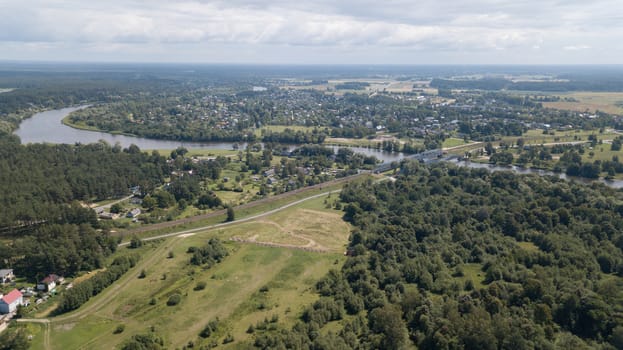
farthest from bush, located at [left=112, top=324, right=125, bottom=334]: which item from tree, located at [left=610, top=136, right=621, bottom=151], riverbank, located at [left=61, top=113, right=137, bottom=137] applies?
tree, located at [left=610, top=136, right=621, bottom=151]

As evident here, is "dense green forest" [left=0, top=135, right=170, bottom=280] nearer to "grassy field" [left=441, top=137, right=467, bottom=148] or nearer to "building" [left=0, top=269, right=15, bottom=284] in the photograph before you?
"building" [left=0, top=269, right=15, bottom=284]

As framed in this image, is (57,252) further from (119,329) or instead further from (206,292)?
(206,292)

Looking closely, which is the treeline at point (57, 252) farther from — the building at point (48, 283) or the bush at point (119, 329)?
the bush at point (119, 329)

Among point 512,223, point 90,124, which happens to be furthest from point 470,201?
point 90,124

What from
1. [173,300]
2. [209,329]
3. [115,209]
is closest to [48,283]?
[173,300]

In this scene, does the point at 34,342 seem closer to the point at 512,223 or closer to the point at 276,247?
the point at 276,247

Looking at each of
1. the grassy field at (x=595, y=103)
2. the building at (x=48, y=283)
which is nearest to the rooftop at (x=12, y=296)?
the building at (x=48, y=283)

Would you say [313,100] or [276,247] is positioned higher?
[313,100]
